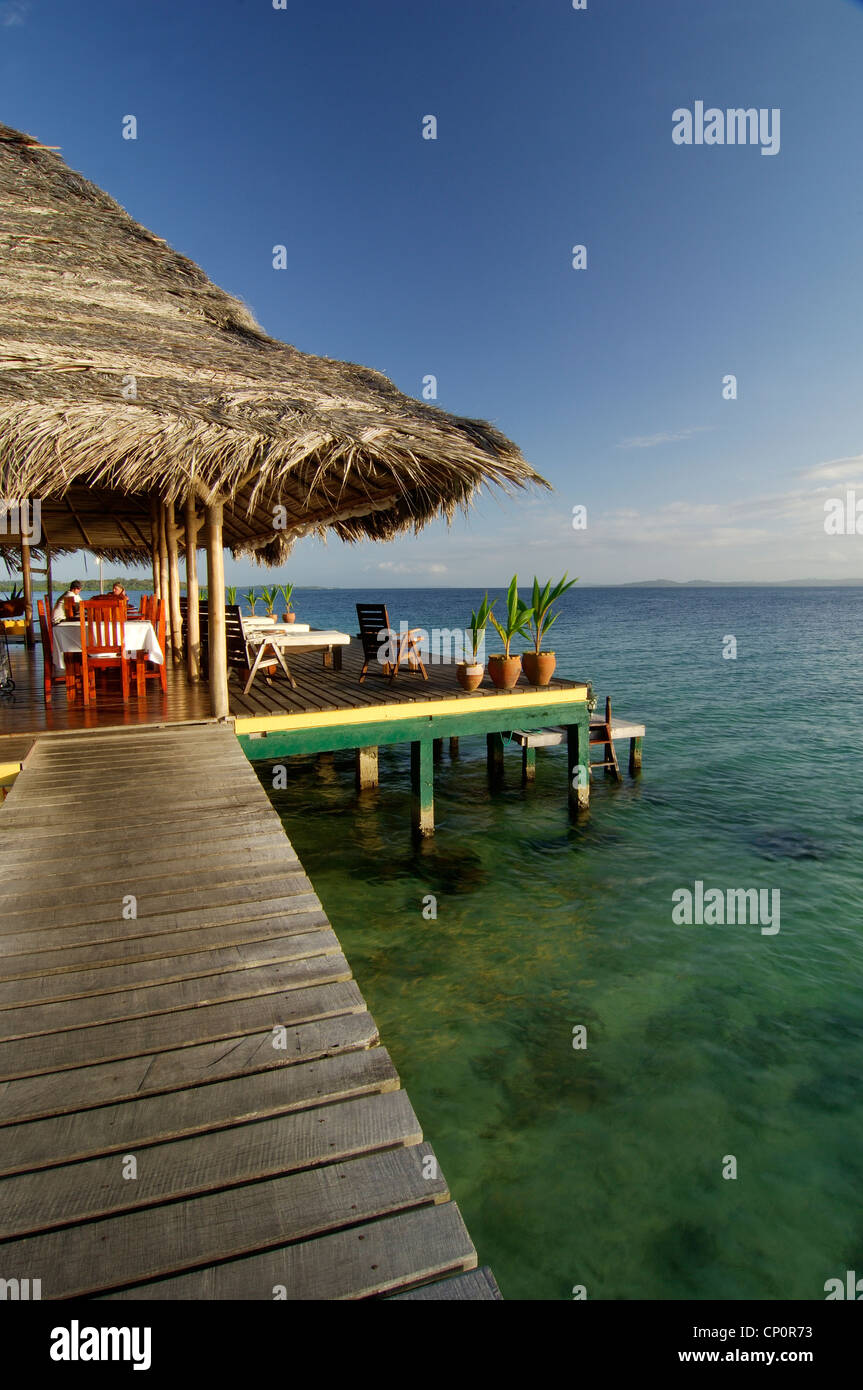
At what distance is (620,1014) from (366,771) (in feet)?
19.9

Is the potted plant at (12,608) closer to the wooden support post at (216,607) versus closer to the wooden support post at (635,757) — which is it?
the wooden support post at (216,607)

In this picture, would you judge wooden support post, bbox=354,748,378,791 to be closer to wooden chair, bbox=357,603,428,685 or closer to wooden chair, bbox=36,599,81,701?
wooden chair, bbox=357,603,428,685

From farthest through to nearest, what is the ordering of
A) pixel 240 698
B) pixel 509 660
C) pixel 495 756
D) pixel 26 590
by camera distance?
pixel 26 590, pixel 495 756, pixel 509 660, pixel 240 698

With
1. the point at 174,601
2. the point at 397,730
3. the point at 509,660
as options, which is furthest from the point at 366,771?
the point at 174,601

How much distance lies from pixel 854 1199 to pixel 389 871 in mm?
4887

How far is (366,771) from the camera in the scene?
10453 mm

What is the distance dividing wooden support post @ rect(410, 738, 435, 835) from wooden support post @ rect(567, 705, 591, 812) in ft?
6.99

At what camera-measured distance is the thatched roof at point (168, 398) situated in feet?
18.4

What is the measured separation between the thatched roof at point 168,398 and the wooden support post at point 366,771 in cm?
348

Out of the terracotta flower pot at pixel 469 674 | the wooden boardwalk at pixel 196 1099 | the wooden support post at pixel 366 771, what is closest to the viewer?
the wooden boardwalk at pixel 196 1099

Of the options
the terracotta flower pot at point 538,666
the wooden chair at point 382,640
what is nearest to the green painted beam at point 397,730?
the terracotta flower pot at point 538,666

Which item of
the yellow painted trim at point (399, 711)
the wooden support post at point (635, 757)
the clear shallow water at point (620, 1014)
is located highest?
the yellow painted trim at point (399, 711)

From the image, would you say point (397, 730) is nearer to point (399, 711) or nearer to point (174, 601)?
point (399, 711)
